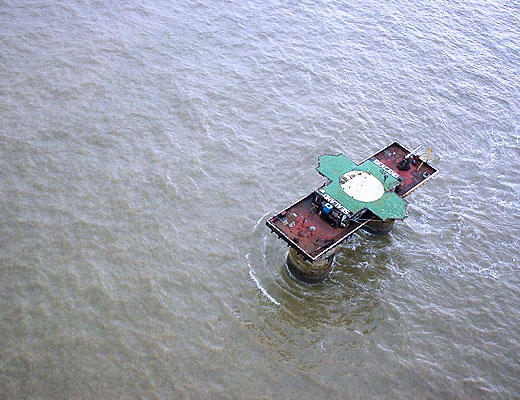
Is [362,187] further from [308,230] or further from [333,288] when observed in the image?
[333,288]

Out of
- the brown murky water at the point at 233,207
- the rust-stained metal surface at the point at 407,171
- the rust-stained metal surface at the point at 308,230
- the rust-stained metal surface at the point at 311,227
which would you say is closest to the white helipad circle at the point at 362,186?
the rust-stained metal surface at the point at 311,227

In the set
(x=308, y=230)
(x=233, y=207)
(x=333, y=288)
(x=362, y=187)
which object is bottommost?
(x=333, y=288)

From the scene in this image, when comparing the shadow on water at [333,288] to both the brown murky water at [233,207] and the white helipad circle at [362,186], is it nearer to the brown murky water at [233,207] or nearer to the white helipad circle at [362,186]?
the brown murky water at [233,207]

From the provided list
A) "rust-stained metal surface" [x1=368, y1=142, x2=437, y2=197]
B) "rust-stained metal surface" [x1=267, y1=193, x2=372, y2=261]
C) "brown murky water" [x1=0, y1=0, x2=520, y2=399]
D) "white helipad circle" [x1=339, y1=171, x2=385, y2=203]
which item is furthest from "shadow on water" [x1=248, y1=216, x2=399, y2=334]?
"rust-stained metal surface" [x1=368, y1=142, x2=437, y2=197]

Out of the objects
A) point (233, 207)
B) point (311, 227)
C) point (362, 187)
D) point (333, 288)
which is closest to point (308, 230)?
point (311, 227)

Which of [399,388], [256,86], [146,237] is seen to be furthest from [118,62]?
[399,388]

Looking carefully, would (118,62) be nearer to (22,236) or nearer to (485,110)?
(22,236)

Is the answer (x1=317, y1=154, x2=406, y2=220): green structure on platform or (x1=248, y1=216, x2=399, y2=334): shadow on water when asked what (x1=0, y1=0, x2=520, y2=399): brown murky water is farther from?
(x1=317, y1=154, x2=406, y2=220): green structure on platform
